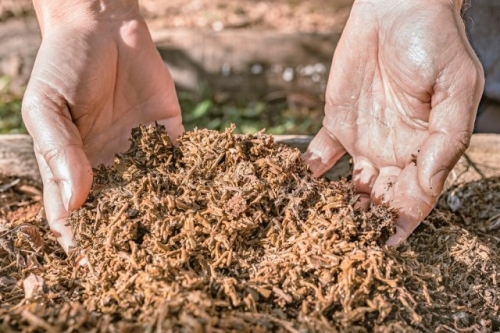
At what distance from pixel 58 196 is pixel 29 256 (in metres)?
0.34

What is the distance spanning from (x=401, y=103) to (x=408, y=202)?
0.63 meters

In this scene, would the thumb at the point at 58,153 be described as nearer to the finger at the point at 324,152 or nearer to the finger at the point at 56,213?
the finger at the point at 56,213

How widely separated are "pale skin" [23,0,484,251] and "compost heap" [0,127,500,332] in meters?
0.19

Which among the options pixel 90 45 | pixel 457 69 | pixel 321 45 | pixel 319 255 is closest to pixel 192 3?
pixel 321 45

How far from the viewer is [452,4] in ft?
10.3

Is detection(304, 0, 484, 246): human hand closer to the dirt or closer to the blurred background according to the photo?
the blurred background

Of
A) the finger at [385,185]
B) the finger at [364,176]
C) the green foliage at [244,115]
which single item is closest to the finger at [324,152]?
the finger at [364,176]

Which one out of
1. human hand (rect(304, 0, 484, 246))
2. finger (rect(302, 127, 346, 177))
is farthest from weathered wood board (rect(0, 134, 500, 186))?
human hand (rect(304, 0, 484, 246))

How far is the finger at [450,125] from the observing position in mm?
2867

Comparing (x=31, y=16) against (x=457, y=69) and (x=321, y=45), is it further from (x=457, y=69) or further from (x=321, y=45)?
(x=457, y=69)

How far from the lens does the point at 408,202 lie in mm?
2949

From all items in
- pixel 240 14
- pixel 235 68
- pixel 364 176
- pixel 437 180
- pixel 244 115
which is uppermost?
pixel 437 180

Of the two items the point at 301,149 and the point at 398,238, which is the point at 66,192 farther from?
the point at 301,149

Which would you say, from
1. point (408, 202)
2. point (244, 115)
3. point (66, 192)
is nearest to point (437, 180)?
point (408, 202)
